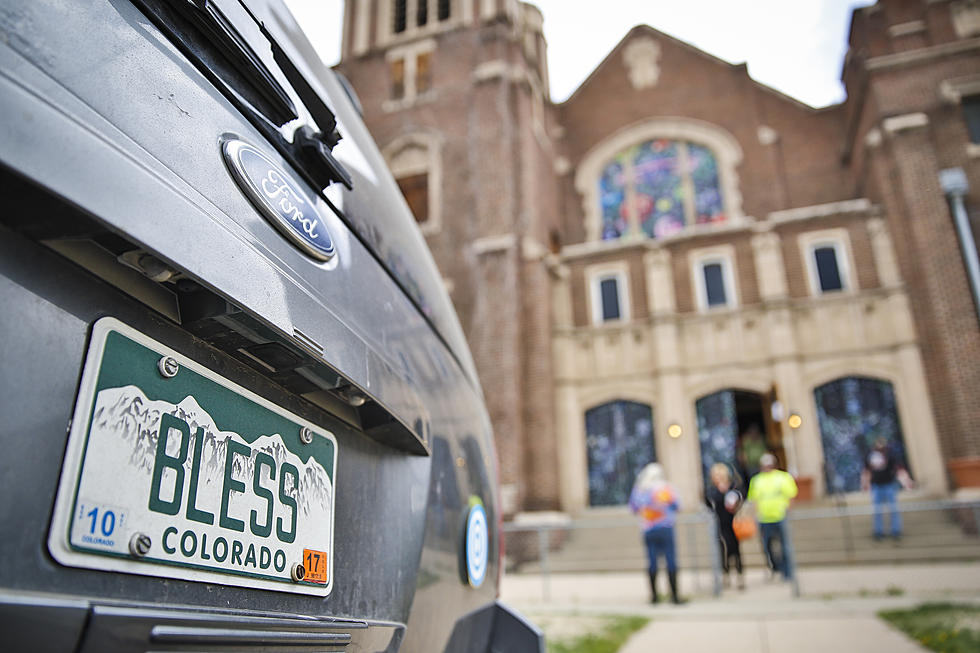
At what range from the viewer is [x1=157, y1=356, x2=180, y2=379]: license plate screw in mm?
941

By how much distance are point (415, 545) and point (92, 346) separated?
32.6 inches

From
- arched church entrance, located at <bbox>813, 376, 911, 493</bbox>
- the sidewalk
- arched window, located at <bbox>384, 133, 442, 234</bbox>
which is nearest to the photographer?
the sidewalk

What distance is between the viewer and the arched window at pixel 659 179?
73.1 feet

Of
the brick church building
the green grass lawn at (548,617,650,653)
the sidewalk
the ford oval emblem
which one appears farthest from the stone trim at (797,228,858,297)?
the ford oval emblem

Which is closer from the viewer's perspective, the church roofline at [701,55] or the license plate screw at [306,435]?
the license plate screw at [306,435]

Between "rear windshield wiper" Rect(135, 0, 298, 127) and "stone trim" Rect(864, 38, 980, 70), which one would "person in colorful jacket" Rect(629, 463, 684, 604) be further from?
"stone trim" Rect(864, 38, 980, 70)

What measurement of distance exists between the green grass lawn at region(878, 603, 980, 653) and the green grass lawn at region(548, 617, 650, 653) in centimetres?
218

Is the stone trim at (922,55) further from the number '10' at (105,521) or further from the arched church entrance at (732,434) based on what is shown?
the number '10' at (105,521)

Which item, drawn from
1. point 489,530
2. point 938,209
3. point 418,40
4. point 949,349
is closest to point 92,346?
point 489,530

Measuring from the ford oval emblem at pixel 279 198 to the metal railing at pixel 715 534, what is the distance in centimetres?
901

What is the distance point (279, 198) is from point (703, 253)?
65.5 ft

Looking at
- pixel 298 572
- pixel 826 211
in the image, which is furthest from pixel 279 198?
pixel 826 211

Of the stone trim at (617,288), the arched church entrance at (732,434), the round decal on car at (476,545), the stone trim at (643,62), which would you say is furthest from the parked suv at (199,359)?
the stone trim at (643,62)

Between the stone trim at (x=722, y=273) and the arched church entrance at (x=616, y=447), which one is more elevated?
the stone trim at (x=722, y=273)
